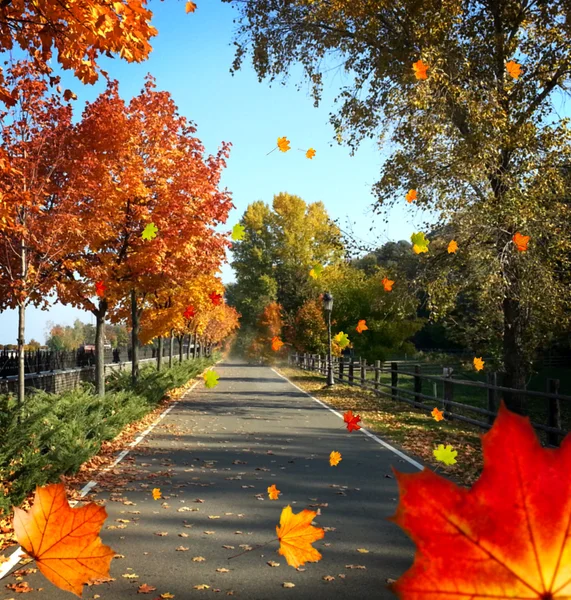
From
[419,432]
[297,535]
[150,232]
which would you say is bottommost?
[419,432]

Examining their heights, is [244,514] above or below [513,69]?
below

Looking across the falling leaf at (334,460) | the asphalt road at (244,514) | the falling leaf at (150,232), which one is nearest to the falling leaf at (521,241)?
the asphalt road at (244,514)

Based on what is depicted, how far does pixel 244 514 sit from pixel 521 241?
10.3m

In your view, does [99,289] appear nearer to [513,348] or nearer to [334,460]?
[334,460]

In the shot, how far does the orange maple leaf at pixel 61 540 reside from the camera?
33.1 inches

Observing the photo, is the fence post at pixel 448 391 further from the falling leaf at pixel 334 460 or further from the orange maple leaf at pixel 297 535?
the orange maple leaf at pixel 297 535

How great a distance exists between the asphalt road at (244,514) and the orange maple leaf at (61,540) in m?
4.33

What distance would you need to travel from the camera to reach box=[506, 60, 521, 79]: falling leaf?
16.1m

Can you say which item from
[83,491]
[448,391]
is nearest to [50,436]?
[83,491]

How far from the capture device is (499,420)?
→ 0.61m

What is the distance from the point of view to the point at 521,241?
15898mm

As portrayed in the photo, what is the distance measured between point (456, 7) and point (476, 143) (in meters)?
3.11

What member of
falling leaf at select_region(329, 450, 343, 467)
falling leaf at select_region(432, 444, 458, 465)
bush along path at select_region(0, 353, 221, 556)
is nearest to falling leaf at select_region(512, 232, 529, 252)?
falling leaf at select_region(432, 444, 458, 465)

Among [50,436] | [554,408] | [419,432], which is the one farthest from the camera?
[419,432]
